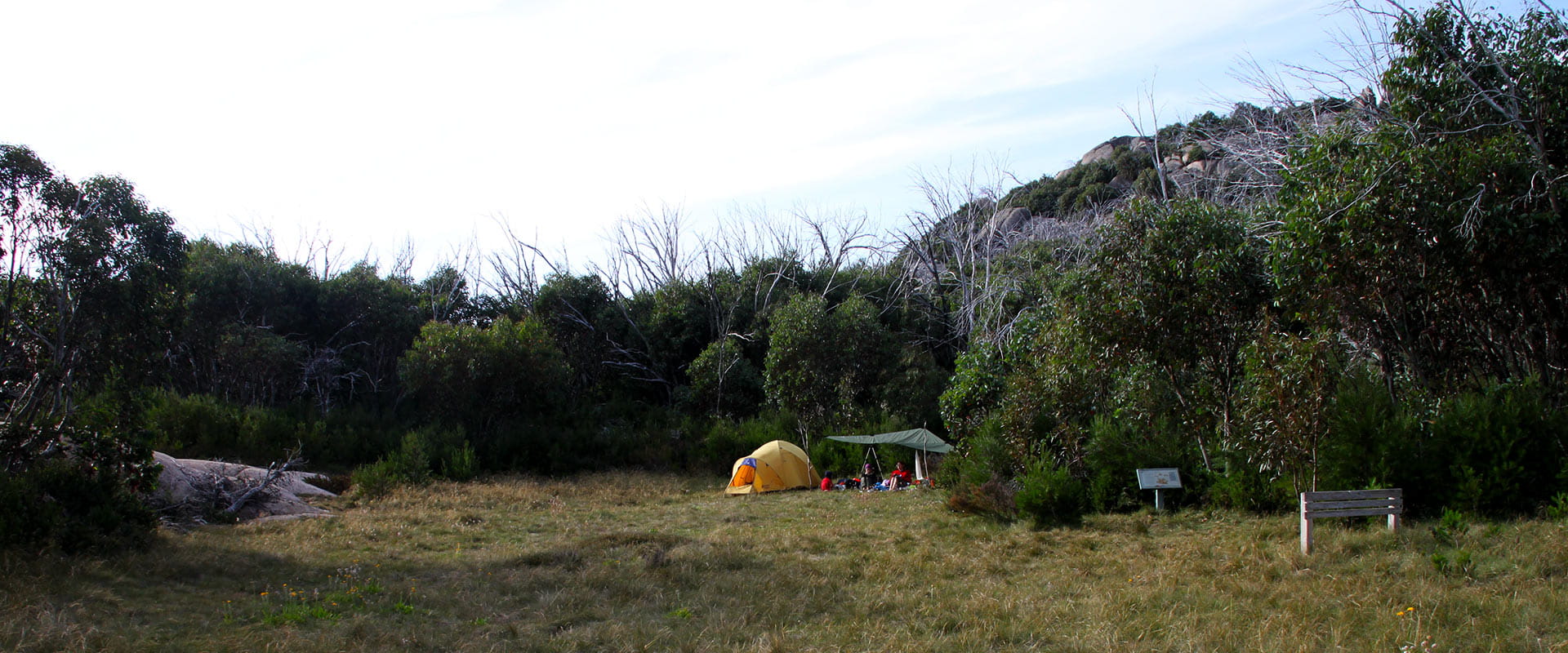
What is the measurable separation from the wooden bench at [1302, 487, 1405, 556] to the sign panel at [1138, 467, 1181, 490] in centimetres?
265

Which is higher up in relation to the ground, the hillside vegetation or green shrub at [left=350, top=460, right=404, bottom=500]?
the hillside vegetation

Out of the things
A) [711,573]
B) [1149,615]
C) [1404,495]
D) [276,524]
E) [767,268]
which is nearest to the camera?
[1149,615]

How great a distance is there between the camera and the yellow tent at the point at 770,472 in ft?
66.5

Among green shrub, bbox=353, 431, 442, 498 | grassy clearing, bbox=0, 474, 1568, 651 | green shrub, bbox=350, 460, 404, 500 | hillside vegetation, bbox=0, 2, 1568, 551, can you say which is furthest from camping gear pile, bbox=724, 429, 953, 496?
grassy clearing, bbox=0, 474, 1568, 651

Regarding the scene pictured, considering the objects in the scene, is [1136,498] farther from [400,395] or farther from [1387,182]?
[400,395]

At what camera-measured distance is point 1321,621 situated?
6234 mm

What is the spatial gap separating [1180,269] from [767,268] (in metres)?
22.4

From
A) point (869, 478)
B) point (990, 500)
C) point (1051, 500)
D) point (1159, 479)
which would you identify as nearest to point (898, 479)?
point (869, 478)

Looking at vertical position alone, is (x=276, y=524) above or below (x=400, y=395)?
below

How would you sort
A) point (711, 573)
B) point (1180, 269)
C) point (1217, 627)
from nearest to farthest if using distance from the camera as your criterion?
point (1217, 627)
point (711, 573)
point (1180, 269)

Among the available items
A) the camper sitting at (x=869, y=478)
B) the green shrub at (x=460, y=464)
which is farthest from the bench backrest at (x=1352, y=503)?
the green shrub at (x=460, y=464)

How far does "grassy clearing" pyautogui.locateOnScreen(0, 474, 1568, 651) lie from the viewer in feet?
20.3

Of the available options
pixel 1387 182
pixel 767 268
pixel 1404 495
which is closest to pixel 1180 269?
pixel 1387 182

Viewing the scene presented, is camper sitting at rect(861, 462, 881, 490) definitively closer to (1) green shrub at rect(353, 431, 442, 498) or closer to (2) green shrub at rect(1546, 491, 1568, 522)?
(1) green shrub at rect(353, 431, 442, 498)
